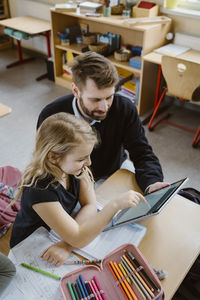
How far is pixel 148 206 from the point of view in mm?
1108

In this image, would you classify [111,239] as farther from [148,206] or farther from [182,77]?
[182,77]

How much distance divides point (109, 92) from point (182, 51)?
1.96m

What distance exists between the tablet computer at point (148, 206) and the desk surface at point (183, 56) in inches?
78.8

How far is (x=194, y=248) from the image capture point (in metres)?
1.06

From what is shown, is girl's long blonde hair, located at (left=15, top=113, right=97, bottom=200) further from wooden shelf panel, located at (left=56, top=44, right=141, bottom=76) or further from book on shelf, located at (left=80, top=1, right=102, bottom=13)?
book on shelf, located at (left=80, top=1, right=102, bottom=13)

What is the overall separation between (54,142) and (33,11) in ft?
13.7

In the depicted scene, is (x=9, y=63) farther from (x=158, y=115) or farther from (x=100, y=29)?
(x=158, y=115)

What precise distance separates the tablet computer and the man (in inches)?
5.2

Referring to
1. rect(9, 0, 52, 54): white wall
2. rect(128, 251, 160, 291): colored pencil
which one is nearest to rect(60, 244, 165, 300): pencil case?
rect(128, 251, 160, 291): colored pencil

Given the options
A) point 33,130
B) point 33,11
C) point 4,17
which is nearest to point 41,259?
point 33,130

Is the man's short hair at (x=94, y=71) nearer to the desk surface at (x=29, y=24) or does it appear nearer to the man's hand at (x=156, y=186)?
the man's hand at (x=156, y=186)

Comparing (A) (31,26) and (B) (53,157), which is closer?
(B) (53,157)

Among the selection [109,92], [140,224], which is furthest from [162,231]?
Result: [109,92]

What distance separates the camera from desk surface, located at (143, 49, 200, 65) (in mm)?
2887
